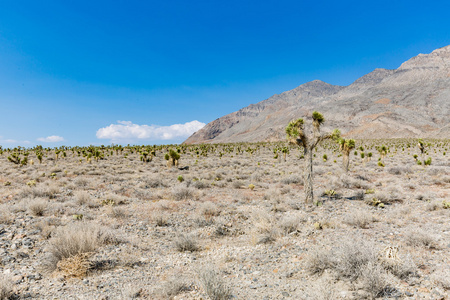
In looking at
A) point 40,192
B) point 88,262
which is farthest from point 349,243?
point 40,192

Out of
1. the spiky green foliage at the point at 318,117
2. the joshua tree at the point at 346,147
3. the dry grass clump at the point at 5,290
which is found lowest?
the dry grass clump at the point at 5,290

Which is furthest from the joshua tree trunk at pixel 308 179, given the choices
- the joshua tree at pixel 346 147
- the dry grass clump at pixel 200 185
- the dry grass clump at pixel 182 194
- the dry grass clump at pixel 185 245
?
the joshua tree at pixel 346 147

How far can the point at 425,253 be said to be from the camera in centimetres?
575

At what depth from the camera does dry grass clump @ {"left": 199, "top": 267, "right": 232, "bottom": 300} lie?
4.48 metres

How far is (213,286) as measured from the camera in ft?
14.9

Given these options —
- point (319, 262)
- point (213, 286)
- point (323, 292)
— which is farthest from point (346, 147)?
point (213, 286)

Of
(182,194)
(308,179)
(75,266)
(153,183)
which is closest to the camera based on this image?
(75,266)

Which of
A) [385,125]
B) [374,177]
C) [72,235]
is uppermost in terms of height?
[385,125]

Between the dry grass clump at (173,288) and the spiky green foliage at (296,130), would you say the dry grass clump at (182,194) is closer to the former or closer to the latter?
the spiky green foliage at (296,130)

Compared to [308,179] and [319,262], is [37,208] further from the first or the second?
[308,179]

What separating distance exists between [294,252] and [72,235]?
564 cm

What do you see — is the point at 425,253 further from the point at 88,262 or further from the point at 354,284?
the point at 88,262

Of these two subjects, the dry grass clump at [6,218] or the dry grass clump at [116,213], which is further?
the dry grass clump at [116,213]

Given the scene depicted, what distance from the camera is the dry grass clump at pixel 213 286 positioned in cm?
448
